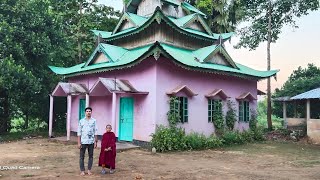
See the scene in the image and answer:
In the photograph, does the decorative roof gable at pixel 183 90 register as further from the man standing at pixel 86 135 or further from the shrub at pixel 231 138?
the man standing at pixel 86 135

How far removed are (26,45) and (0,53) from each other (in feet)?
5.40

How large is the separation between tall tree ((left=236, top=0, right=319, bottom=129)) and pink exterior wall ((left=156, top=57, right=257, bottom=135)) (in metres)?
11.1

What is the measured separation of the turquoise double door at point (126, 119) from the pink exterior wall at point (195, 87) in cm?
180

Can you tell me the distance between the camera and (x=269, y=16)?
28141 mm

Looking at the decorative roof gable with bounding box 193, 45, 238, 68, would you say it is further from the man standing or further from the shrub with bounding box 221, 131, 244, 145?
the man standing

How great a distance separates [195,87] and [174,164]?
5.84 m

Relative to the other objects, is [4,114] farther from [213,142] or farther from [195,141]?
[213,142]

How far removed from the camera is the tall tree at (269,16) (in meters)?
27.7

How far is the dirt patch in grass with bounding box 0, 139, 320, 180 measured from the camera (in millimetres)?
8352

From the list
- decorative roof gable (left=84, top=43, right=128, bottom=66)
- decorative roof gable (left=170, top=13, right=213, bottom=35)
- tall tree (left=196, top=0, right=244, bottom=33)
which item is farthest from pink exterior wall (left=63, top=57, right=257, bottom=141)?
tall tree (left=196, top=0, right=244, bottom=33)

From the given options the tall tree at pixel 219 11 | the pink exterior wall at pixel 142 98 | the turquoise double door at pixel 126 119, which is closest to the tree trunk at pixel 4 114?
the pink exterior wall at pixel 142 98

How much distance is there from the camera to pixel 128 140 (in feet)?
48.2

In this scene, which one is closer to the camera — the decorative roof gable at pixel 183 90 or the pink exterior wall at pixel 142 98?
the pink exterior wall at pixel 142 98

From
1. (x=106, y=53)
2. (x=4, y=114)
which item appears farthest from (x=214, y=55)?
(x=4, y=114)
